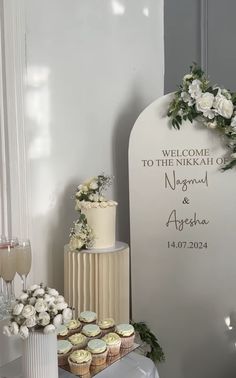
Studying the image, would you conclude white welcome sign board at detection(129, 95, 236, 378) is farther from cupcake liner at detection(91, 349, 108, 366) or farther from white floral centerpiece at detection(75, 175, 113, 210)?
cupcake liner at detection(91, 349, 108, 366)

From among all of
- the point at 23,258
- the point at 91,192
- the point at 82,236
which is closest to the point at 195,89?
the point at 91,192

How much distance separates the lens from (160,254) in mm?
2193

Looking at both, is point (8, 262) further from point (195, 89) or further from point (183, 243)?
point (195, 89)

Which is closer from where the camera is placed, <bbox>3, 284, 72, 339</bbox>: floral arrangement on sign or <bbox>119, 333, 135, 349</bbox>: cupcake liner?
<bbox>3, 284, 72, 339</bbox>: floral arrangement on sign

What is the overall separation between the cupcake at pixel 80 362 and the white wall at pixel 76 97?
76cm

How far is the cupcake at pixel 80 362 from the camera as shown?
1.25m

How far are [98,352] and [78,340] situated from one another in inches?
3.9

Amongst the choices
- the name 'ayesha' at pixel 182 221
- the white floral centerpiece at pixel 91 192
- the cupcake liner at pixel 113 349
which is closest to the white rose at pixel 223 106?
the name 'ayesha' at pixel 182 221

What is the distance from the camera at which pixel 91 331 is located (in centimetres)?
139

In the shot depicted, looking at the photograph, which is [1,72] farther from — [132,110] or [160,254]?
[160,254]

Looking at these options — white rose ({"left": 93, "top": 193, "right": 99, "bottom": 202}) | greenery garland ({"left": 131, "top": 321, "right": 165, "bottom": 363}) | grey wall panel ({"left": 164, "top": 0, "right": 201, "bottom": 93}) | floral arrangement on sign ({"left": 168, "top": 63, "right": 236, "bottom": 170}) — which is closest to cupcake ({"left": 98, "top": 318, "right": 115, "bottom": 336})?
white rose ({"left": 93, "top": 193, "right": 99, "bottom": 202})

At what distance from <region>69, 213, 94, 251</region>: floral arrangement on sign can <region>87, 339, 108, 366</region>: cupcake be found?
62cm

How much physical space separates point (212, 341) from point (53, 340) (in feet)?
3.92

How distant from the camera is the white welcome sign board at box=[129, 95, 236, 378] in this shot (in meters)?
2.09
